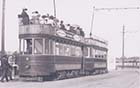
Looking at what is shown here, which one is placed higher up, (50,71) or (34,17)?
(34,17)

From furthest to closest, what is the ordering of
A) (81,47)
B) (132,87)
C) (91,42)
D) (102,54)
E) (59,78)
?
1. (102,54)
2. (91,42)
3. (81,47)
4. (59,78)
5. (132,87)

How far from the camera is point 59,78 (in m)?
31.3

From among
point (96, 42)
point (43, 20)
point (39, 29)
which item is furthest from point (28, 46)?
point (96, 42)

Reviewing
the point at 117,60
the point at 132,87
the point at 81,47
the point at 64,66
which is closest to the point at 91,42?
the point at 81,47

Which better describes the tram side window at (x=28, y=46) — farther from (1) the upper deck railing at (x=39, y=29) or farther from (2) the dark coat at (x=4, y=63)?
(2) the dark coat at (x=4, y=63)

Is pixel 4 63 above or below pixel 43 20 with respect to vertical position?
below

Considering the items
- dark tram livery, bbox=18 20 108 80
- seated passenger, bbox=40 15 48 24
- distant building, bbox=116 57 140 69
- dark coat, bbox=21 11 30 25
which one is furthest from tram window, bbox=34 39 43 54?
distant building, bbox=116 57 140 69

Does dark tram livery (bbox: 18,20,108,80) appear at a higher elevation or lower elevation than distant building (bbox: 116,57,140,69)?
higher

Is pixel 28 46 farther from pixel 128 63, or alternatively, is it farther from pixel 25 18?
pixel 128 63

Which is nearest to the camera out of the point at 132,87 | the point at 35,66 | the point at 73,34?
the point at 132,87

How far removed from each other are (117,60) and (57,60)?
168 feet

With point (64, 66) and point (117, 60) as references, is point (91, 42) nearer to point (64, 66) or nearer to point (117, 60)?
point (64, 66)

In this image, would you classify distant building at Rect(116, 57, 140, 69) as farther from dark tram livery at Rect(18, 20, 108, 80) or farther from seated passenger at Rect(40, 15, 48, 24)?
seated passenger at Rect(40, 15, 48, 24)

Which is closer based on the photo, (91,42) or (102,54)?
(91,42)
